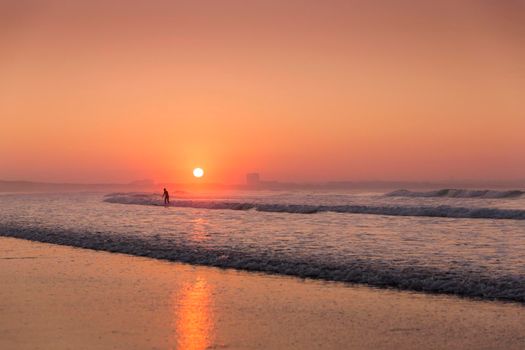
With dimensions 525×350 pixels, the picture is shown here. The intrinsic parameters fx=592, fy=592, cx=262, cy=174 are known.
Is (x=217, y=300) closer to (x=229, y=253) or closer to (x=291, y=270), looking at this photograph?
(x=291, y=270)

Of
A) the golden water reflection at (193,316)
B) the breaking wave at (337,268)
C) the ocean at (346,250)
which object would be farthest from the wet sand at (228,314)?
the ocean at (346,250)

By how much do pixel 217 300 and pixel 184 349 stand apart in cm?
362

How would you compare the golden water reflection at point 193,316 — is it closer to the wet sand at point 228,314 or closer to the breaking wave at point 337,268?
the wet sand at point 228,314

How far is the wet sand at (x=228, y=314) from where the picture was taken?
8.80 metres

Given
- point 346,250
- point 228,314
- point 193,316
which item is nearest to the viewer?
point 193,316

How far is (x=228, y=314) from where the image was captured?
10.6 meters

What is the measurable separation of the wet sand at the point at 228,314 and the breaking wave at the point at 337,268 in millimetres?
797

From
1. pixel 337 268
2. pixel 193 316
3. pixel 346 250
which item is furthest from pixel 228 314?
pixel 346 250

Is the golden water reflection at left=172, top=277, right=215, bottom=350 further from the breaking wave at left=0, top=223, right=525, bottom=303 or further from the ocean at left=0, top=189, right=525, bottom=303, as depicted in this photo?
the ocean at left=0, top=189, right=525, bottom=303

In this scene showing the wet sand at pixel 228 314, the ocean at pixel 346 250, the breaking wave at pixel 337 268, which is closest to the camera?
the wet sand at pixel 228 314

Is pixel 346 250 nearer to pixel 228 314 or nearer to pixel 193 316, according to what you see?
pixel 228 314

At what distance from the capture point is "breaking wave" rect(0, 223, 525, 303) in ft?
43.4

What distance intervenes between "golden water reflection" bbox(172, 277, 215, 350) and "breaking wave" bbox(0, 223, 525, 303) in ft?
11.0

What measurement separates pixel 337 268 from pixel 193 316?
6.27 metres
